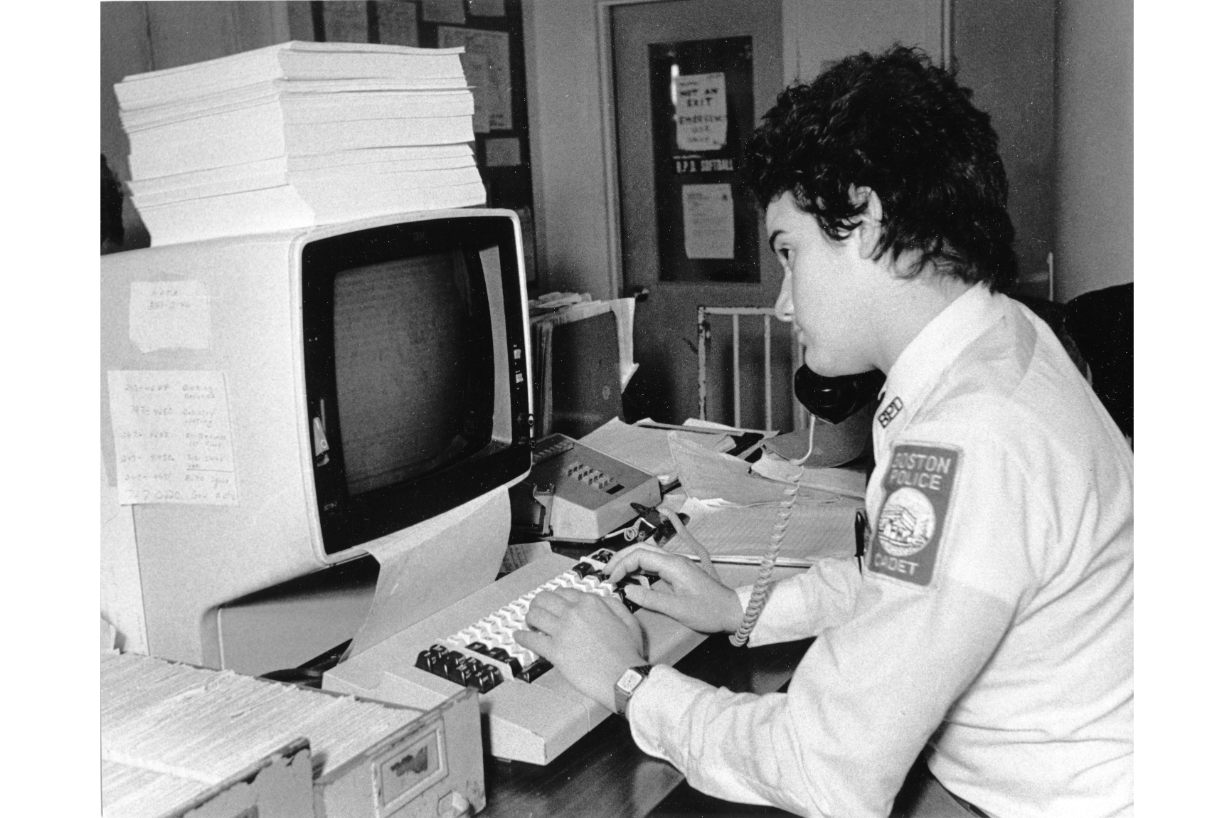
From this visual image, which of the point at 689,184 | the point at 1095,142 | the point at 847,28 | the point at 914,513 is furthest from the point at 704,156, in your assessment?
the point at 914,513

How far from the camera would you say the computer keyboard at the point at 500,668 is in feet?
3.39

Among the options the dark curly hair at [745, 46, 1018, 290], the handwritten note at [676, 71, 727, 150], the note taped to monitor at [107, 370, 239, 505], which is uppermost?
the handwritten note at [676, 71, 727, 150]

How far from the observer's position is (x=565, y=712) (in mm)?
1056

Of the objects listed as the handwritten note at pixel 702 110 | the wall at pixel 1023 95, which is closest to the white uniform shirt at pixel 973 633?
the wall at pixel 1023 95

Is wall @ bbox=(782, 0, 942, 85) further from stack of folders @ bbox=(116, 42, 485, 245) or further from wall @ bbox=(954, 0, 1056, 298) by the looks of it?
stack of folders @ bbox=(116, 42, 485, 245)

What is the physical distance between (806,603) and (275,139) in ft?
2.63

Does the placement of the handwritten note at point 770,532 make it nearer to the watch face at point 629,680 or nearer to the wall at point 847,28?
the watch face at point 629,680

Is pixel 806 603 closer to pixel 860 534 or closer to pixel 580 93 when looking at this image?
pixel 860 534

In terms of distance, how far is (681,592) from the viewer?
4.38 feet

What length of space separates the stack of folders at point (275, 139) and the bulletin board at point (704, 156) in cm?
268

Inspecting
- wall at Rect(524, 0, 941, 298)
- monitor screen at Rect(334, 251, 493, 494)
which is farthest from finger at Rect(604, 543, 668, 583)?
wall at Rect(524, 0, 941, 298)

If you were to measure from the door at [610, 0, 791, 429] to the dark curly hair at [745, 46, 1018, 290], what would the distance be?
269 cm

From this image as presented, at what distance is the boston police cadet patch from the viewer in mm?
901
